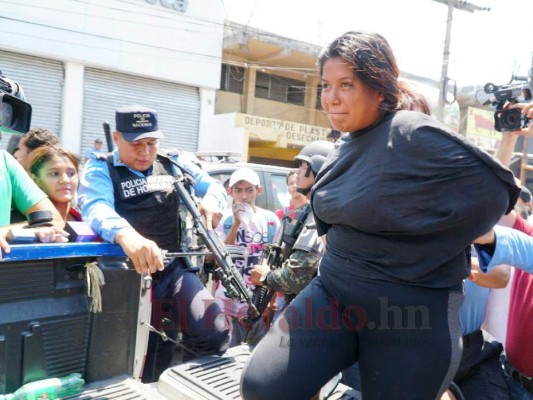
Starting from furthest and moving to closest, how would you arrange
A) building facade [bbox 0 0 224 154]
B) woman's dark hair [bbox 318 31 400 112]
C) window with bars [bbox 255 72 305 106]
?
window with bars [bbox 255 72 305 106], building facade [bbox 0 0 224 154], woman's dark hair [bbox 318 31 400 112]

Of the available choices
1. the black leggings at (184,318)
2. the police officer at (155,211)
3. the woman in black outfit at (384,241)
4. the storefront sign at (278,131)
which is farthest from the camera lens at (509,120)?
the storefront sign at (278,131)

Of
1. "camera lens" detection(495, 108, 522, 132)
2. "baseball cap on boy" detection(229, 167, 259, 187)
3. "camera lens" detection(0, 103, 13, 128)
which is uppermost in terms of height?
"camera lens" detection(495, 108, 522, 132)

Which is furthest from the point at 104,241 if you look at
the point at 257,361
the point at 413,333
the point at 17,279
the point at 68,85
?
the point at 68,85

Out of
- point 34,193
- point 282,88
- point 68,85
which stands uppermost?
point 282,88

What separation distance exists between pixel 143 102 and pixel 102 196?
36.1ft

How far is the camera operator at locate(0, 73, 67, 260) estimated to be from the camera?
211 centimetres

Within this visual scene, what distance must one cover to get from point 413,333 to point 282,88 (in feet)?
56.6

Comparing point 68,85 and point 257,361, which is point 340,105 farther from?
point 68,85

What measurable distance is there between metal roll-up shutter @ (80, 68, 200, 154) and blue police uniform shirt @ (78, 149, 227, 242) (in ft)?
31.8

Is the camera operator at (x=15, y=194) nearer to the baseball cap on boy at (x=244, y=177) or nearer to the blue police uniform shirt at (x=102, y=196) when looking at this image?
the blue police uniform shirt at (x=102, y=196)

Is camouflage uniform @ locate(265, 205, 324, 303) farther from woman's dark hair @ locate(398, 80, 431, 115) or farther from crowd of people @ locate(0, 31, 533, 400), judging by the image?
woman's dark hair @ locate(398, 80, 431, 115)

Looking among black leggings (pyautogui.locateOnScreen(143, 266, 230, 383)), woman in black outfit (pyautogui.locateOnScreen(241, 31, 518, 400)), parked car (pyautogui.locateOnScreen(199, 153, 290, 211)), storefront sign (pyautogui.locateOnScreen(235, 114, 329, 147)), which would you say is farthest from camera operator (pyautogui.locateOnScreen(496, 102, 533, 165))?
storefront sign (pyautogui.locateOnScreen(235, 114, 329, 147))

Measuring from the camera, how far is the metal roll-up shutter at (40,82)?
1110cm

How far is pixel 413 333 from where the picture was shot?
152cm
